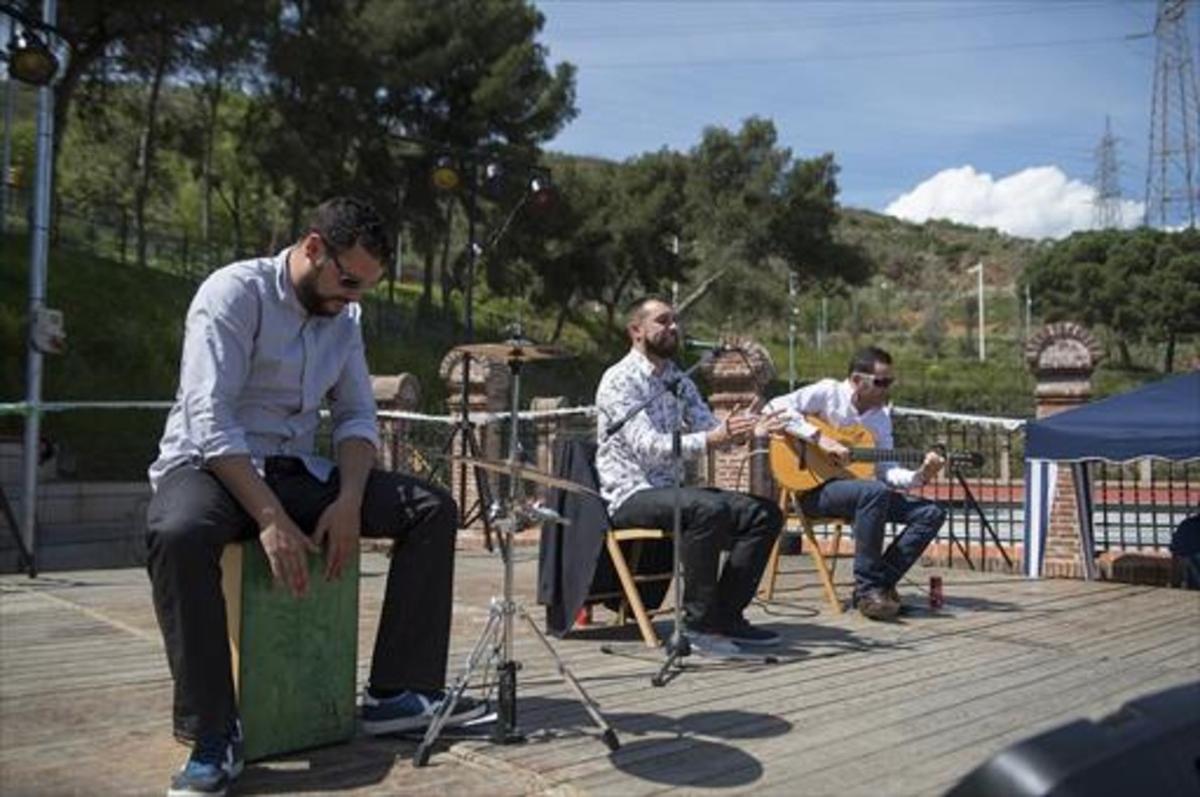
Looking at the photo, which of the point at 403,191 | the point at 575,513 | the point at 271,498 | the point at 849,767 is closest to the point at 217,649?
the point at 271,498

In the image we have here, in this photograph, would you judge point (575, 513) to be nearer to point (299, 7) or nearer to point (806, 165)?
point (299, 7)

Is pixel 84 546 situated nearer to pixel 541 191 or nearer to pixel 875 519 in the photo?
pixel 541 191

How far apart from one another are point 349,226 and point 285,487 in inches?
27.9

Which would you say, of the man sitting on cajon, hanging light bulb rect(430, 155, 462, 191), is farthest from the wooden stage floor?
hanging light bulb rect(430, 155, 462, 191)

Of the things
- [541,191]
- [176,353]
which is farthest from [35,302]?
[176,353]

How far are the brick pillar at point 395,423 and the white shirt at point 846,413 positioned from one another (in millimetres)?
4389

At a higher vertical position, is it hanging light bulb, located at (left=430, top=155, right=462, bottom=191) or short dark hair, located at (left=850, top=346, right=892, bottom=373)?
hanging light bulb, located at (left=430, top=155, right=462, bottom=191)

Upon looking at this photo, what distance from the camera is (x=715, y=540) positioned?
4.40 metres

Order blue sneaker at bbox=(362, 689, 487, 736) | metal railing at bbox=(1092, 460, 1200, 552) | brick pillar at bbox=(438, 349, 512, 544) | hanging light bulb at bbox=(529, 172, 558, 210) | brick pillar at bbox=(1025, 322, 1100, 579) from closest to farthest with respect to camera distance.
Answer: blue sneaker at bbox=(362, 689, 487, 736), brick pillar at bbox=(1025, 322, 1100, 579), metal railing at bbox=(1092, 460, 1200, 552), brick pillar at bbox=(438, 349, 512, 544), hanging light bulb at bbox=(529, 172, 558, 210)

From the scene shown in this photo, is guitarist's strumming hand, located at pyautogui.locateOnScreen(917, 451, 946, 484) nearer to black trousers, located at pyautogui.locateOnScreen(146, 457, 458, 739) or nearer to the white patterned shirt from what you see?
the white patterned shirt

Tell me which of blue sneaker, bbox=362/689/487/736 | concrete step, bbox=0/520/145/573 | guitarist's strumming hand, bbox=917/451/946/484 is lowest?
concrete step, bbox=0/520/145/573

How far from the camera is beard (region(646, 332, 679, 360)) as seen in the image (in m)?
4.69

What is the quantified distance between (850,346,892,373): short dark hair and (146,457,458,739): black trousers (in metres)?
3.24

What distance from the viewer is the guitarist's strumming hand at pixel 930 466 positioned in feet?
18.3
